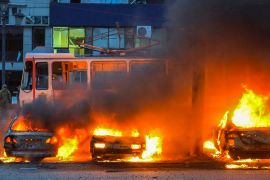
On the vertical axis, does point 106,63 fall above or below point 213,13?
below

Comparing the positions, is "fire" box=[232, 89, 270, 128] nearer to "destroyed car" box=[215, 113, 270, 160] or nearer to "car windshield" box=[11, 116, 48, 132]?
"destroyed car" box=[215, 113, 270, 160]

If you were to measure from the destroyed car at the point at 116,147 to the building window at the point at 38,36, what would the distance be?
83.7 feet

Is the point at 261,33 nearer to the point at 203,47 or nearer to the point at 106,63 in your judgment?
the point at 203,47

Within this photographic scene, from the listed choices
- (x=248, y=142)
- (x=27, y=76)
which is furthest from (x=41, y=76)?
(x=248, y=142)

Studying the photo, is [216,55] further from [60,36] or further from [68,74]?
[60,36]

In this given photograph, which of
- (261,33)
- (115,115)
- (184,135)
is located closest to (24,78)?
(115,115)

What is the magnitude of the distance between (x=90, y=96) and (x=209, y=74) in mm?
3219

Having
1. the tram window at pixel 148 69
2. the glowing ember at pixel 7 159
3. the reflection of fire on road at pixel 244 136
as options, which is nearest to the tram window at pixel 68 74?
the tram window at pixel 148 69

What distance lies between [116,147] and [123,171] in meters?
1.75

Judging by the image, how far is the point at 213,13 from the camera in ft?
46.3

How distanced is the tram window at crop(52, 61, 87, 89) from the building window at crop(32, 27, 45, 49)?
21909 mm

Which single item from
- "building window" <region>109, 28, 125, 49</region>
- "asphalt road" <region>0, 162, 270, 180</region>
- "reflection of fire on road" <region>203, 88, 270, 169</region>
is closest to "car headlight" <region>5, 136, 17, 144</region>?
"asphalt road" <region>0, 162, 270, 180</region>

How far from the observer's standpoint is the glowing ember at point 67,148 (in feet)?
43.6

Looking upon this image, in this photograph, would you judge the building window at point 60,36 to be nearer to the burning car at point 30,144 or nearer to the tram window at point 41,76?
the tram window at point 41,76
